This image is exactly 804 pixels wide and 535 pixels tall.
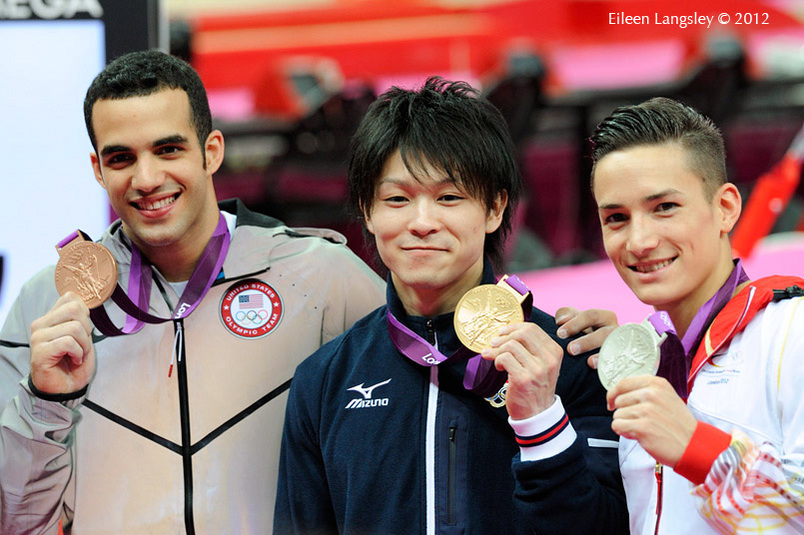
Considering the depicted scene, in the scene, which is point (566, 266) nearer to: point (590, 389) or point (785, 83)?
point (785, 83)

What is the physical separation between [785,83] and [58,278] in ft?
15.2

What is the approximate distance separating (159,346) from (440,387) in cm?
69

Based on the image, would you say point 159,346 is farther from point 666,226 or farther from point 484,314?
point 666,226

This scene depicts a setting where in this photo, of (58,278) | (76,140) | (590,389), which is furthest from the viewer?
(76,140)

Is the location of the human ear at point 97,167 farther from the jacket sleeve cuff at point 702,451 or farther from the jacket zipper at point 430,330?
the jacket sleeve cuff at point 702,451

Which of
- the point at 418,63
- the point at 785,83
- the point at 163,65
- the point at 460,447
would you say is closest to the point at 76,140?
the point at 163,65

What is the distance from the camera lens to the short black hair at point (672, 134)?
1.81 metres

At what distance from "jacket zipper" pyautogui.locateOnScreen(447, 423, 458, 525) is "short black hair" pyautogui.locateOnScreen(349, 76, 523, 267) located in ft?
1.53

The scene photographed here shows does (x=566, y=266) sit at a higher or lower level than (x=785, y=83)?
lower

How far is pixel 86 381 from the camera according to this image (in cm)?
202

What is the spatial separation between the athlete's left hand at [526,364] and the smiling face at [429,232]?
249mm

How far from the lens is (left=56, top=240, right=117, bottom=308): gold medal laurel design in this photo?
6.86ft

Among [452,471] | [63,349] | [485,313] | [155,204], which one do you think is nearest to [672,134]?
[485,313]

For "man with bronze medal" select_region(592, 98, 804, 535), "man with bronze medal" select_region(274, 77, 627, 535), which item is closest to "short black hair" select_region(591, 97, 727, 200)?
"man with bronze medal" select_region(592, 98, 804, 535)
